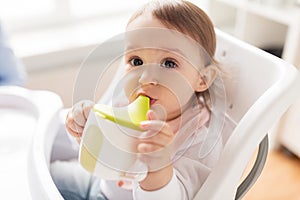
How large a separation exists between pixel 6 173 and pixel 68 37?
2.67 feet

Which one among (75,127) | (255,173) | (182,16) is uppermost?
(182,16)

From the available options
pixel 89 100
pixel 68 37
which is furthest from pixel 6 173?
pixel 68 37

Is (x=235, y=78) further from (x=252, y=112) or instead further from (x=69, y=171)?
(x=69, y=171)

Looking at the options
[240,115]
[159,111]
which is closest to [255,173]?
[240,115]

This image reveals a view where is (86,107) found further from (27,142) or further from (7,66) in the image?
(7,66)

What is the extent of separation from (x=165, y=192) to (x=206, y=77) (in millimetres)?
187

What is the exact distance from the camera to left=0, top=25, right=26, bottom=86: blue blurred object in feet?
3.14

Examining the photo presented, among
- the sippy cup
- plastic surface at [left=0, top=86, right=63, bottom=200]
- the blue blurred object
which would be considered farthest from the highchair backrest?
the blue blurred object

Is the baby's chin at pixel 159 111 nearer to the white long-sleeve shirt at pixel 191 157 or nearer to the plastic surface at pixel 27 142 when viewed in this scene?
the white long-sleeve shirt at pixel 191 157

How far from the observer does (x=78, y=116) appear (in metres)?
0.56

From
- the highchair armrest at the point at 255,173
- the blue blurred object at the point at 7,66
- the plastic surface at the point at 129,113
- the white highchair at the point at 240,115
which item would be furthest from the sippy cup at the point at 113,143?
the blue blurred object at the point at 7,66

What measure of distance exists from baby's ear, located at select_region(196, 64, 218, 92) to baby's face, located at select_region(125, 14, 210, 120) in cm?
2

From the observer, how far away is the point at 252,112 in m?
0.56

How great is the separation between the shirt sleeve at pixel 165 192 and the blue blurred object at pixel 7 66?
20.9 inches
